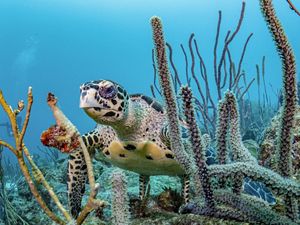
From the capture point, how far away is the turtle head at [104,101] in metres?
2.64

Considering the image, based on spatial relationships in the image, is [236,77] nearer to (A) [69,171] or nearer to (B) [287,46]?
(A) [69,171]

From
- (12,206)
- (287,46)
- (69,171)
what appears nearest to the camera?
(287,46)

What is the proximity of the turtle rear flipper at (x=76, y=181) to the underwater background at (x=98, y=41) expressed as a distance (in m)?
68.4

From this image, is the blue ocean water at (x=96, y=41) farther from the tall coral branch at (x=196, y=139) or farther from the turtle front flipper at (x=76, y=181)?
the tall coral branch at (x=196, y=139)

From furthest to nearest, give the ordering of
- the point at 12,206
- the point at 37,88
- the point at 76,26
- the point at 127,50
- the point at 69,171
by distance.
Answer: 1. the point at 127,50
2. the point at 76,26
3. the point at 37,88
4. the point at 12,206
5. the point at 69,171

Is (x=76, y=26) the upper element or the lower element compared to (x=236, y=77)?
upper

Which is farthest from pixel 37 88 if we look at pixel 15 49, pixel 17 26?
pixel 17 26

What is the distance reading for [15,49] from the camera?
267ft

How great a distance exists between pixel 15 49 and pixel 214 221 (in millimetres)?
86457

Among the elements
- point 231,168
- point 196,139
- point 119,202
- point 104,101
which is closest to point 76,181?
point 104,101

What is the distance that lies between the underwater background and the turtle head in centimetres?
6854

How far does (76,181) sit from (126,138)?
22.6 inches

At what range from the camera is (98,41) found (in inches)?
3880

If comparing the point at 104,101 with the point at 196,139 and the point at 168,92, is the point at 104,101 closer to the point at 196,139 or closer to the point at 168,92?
the point at 168,92
